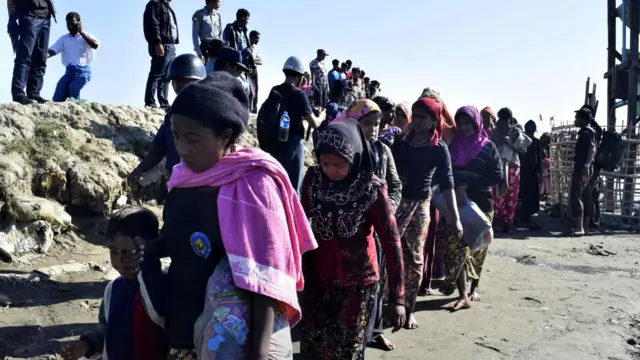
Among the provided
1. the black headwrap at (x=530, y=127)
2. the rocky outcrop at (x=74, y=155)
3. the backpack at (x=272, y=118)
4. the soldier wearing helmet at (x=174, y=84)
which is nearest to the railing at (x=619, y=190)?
the black headwrap at (x=530, y=127)

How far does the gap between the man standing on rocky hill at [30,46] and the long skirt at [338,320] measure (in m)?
5.31

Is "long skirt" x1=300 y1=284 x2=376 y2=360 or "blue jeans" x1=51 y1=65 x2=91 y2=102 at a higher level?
"blue jeans" x1=51 y1=65 x2=91 y2=102

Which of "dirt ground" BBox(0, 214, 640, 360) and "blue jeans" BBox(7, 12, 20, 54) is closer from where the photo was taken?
"dirt ground" BBox(0, 214, 640, 360)

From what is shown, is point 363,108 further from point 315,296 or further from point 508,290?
point 508,290

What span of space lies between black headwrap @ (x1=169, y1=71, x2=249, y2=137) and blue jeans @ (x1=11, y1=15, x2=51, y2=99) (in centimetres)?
580

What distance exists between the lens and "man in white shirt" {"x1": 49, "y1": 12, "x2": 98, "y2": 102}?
7613mm

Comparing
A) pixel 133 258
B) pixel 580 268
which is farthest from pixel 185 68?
pixel 580 268

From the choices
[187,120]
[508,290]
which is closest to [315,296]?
[187,120]

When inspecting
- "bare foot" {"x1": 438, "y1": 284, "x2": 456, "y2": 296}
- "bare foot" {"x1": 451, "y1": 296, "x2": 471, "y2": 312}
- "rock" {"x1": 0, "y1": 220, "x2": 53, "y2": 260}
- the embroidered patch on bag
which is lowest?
"bare foot" {"x1": 451, "y1": 296, "x2": 471, "y2": 312}

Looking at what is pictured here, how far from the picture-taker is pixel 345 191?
3.10 meters

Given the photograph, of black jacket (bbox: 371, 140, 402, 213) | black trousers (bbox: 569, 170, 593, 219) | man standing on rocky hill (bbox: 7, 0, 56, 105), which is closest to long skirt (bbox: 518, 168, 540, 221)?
black trousers (bbox: 569, 170, 593, 219)

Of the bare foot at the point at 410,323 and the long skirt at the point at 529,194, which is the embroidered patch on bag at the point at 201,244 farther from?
the long skirt at the point at 529,194

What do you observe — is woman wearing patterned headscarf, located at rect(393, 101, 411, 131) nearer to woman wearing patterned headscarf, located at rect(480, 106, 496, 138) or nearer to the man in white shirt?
woman wearing patterned headscarf, located at rect(480, 106, 496, 138)

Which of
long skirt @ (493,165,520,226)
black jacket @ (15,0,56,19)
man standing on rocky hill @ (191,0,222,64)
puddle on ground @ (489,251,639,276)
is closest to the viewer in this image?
black jacket @ (15,0,56,19)
